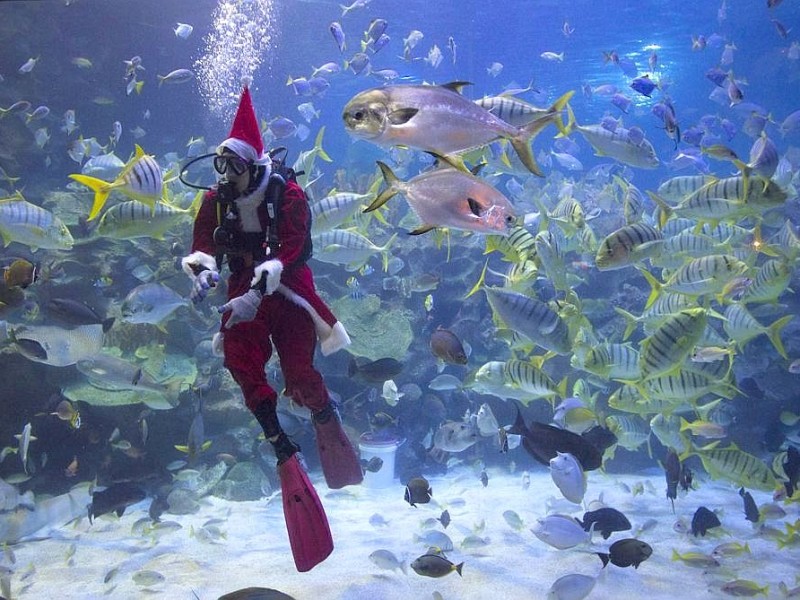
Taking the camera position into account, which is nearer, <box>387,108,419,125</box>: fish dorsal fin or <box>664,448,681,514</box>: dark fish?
<box>387,108,419,125</box>: fish dorsal fin

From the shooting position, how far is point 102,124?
17.3 metres

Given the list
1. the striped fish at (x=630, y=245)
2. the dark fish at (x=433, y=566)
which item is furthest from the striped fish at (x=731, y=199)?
the dark fish at (x=433, y=566)

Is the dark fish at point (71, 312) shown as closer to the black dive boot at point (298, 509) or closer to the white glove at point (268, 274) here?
the black dive boot at point (298, 509)

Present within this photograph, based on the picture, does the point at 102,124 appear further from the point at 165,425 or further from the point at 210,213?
the point at 210,213

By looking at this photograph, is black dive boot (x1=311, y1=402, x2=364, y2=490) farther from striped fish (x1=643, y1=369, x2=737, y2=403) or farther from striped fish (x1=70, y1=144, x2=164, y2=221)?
striped fish (x1=643, y1=369, x2=737, y2=403)

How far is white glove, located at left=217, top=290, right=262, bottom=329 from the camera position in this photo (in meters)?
2.72

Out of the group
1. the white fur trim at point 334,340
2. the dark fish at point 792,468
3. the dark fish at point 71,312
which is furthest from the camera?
the dark fish at point 792,468

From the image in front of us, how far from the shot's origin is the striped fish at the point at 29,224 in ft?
15.0

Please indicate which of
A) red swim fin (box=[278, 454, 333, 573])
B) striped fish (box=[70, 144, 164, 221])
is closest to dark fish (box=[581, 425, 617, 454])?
red swim fin (box=[278, 454, 333, 573])

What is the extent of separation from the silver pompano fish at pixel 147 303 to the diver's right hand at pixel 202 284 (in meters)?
2.68

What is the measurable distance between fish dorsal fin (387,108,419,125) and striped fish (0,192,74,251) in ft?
13.1

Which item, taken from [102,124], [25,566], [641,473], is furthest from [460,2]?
[25,566]

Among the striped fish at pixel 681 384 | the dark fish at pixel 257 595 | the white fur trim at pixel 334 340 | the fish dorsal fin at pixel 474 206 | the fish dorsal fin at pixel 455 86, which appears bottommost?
the dark fish at pixel 257 595

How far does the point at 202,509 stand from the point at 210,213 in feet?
15.5
